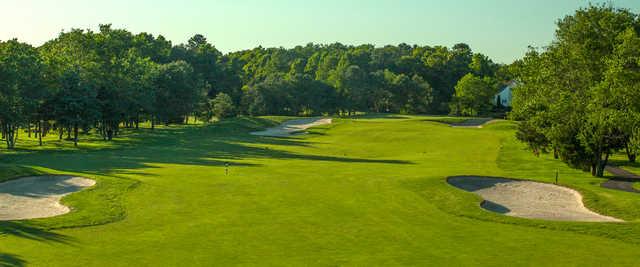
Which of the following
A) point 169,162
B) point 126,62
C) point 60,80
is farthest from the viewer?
point 126,62

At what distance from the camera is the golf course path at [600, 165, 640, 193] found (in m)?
42.4

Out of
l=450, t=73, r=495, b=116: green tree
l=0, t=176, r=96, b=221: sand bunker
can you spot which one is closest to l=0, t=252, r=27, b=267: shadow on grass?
l=0, t=176, r=96, b=221: sand bunker

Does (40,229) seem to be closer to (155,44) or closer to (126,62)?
(126,62)

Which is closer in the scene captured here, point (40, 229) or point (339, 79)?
point (40, 229)

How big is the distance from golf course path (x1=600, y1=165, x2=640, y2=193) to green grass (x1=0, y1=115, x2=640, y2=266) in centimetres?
183

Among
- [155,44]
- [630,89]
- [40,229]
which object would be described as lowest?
[40,229]

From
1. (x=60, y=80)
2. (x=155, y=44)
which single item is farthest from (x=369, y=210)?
(x=155, y=44)

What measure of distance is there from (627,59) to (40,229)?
35280 millimetres

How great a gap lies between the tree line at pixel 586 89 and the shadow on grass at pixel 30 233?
33.9m

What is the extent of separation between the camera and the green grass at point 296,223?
20453mm

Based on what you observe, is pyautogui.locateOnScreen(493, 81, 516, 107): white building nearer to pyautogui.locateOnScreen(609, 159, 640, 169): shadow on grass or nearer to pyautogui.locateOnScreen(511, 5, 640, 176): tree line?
pyautogui.locateOnScreen(609, 159, 640, 169): shadow on grass

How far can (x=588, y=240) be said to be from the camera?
2377cm

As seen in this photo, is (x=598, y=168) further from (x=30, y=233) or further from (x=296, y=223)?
(x=30, y=233)

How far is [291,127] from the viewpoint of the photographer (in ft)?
365
